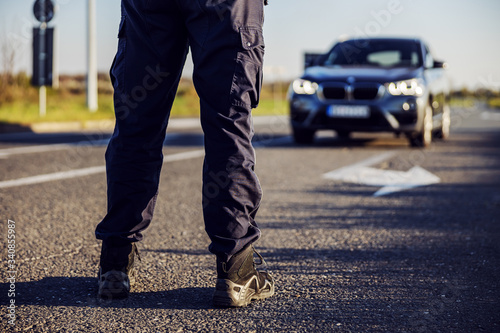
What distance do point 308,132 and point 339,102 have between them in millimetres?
851

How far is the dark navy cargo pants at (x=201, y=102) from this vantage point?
2191 millimetres

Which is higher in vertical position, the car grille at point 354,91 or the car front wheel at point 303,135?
the car grille at point 354,91

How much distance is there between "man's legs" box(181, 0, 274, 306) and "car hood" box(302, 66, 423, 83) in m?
6.32

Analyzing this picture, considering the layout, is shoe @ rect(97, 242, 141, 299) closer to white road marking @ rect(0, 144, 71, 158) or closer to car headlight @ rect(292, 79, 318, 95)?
white road marking @ rect(0, 144, 71, 158)

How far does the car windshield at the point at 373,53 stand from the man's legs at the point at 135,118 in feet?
23.6

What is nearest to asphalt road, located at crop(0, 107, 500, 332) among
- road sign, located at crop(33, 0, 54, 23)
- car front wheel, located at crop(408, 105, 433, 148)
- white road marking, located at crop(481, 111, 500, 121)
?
car front wheel, located at crop(408, 105, 433, 148)

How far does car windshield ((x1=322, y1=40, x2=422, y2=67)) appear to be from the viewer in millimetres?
9367

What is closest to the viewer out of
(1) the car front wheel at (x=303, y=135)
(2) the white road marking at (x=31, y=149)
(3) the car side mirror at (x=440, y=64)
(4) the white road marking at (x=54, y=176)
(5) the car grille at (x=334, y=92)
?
(4) the white road marking at (x=54, y=176)

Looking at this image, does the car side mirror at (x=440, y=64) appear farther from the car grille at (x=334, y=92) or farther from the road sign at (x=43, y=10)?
the road sign at (x=43, y=10)

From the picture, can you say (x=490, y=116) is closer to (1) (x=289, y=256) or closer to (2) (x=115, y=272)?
(1) (x=289, y=256)

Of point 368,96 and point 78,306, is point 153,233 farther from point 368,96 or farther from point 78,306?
point 368,96

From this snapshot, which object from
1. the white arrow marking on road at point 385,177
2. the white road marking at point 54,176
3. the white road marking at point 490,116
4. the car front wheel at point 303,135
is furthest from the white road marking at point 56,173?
the white road marking at point 490,116

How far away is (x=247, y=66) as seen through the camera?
221 centimetres

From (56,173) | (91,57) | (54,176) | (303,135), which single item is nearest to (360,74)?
(303,135)
